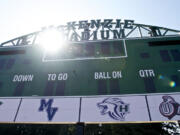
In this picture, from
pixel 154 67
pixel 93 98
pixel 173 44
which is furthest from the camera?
pixel 173 44

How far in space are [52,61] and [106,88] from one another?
456 cm

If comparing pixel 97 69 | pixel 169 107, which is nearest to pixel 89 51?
pixel 97 69

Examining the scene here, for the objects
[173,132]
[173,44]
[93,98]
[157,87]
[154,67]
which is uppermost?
[173,44]

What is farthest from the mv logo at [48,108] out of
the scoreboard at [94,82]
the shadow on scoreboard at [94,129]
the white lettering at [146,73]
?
the shadow on scoreboard at [94,129]

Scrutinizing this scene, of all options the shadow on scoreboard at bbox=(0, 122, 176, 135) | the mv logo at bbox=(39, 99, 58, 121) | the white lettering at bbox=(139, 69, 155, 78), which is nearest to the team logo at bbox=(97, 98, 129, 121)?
the white lettering at bbox=(139, 69, 155, 78)

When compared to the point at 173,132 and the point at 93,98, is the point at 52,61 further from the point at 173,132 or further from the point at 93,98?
the point at 173,132

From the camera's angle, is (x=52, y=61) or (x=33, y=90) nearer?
(x=33, y=90)

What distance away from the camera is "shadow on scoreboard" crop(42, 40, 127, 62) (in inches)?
388

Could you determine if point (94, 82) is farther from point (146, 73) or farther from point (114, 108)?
point (146, 73)

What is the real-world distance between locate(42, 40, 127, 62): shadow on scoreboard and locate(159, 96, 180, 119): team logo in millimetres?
3783

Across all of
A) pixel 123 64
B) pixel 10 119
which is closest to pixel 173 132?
pixel 123 64

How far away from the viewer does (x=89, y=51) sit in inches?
408

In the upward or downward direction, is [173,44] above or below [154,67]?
above

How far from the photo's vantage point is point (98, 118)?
7.51 meters
